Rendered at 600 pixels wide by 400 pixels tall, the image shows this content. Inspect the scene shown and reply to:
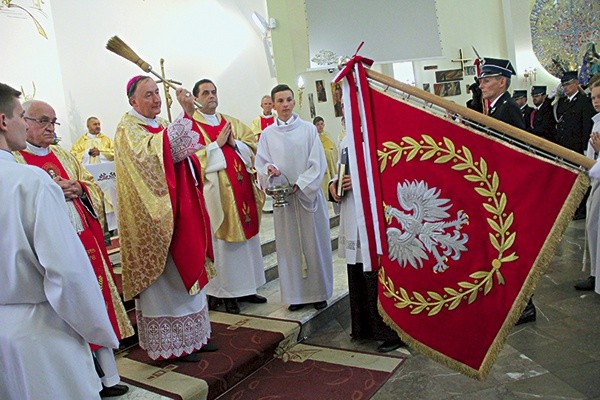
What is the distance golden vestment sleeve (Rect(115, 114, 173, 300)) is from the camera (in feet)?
10.8

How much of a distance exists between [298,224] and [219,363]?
1392 mm

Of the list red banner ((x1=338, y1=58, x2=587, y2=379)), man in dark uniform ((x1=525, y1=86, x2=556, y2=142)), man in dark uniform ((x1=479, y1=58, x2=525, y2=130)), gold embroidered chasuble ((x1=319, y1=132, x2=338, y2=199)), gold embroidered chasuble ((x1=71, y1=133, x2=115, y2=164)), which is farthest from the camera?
man in dark uniform ((x1=525, y1=86, x2=556, y2=142))

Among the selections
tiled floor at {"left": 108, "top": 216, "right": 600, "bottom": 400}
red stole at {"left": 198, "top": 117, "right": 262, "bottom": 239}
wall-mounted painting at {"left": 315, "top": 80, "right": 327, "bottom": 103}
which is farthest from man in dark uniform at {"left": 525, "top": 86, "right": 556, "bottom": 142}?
red stole at {"left": 198, "top": 117, "right": 262, "bottom": 239}

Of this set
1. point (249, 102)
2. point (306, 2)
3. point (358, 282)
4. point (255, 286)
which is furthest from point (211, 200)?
point (306, 2)

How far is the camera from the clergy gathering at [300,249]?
1853 millimetres

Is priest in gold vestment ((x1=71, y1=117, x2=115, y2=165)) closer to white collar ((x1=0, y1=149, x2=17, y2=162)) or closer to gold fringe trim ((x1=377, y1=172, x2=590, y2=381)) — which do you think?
white collar ((x1=0, y1=149, x2=17, y2=162))

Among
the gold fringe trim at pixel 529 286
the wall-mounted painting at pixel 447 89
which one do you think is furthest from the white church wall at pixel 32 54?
the wall-mounted painting at pixel 447 89

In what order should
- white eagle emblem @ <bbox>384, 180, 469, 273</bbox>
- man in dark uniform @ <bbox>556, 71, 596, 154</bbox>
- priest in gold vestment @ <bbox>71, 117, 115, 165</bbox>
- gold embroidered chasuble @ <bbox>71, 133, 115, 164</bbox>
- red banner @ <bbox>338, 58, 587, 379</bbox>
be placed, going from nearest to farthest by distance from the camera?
red banner @ <bbox>338, 58, 587, 379</bbox> < white eagle emblem @ <bbox>384, 180, 469, 273</bbox> < man in dark uniform @ <bbox>556, 71, 596, 154</bbox> < priest in gold vestment @ <bbox>71, 117, 115, 165</bbox> < gold embroidered chasuble @ <bbox>71, 133, 115, 164</bbox>

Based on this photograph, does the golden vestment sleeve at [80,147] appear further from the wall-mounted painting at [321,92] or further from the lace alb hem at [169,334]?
the lace alb hem at [169,334]

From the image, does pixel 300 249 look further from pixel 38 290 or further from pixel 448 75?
pixel 448 75

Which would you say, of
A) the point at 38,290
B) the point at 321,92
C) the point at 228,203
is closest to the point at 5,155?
the point at 38,290

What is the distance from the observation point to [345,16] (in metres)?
9.53

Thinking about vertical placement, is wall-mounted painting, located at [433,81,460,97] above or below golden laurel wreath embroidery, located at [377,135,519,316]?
above

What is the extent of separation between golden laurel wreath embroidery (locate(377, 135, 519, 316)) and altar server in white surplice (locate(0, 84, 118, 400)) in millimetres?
1215
